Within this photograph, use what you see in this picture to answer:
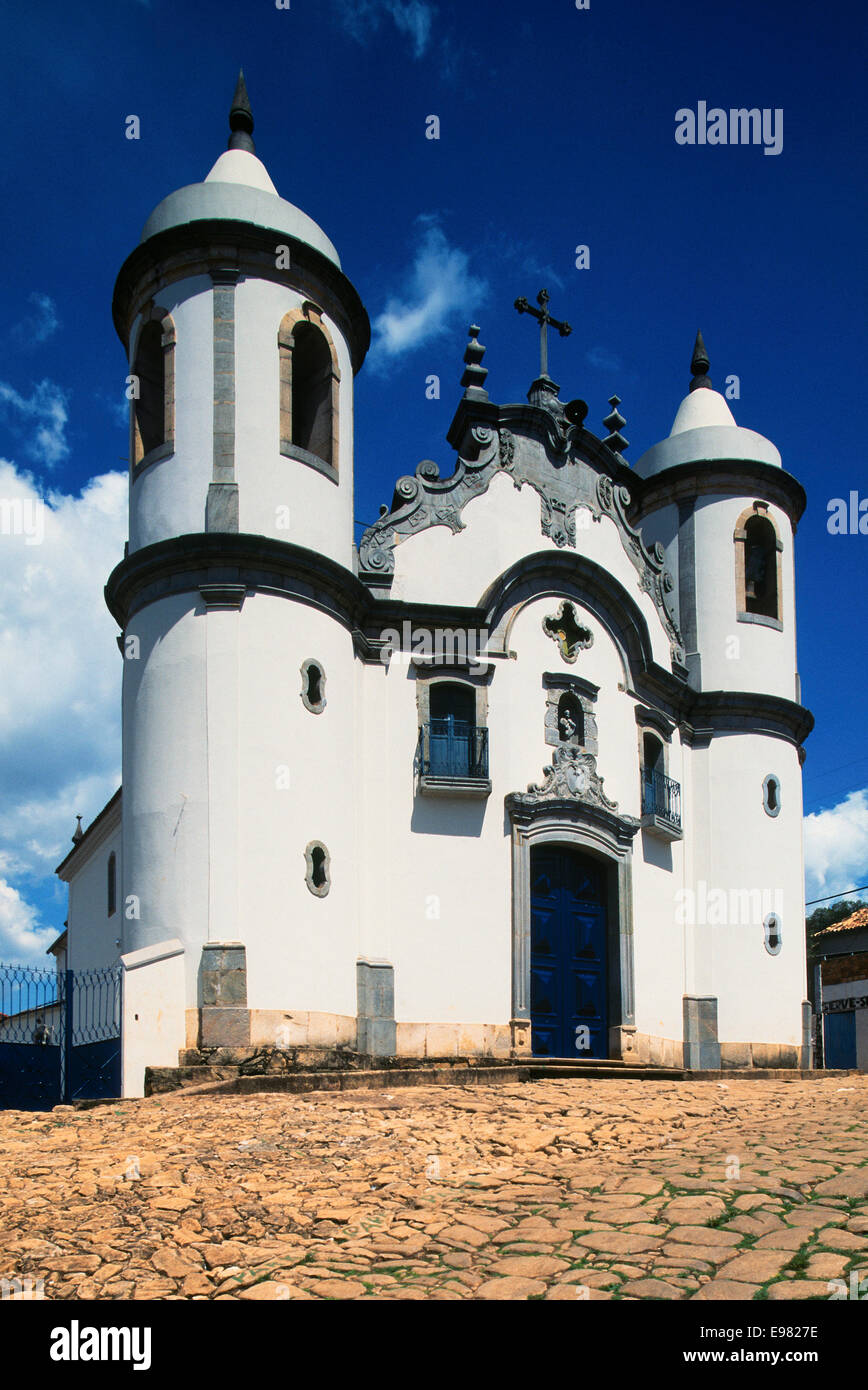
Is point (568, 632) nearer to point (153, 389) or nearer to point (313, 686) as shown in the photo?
point (313, 686)

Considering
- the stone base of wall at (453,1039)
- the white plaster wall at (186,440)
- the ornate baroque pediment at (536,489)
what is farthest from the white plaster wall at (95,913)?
the ornate baroque pediment at (536,489)

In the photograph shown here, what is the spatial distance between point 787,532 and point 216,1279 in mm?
20135

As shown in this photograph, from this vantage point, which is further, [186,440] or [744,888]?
[744,888]

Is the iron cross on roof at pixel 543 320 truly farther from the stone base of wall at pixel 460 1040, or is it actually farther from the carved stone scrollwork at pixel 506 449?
the stone base of wall at pixel 460 1040

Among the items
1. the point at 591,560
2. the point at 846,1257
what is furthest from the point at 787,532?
the point at 846,1257

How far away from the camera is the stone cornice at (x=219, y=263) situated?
1762 cm

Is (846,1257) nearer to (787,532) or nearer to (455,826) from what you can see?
(455,826)

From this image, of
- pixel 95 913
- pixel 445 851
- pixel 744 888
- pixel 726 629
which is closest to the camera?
pixel 445 851

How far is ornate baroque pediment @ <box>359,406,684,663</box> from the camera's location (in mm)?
19547

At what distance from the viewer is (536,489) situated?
68.2 ft

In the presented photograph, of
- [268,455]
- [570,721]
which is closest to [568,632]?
[570,721]

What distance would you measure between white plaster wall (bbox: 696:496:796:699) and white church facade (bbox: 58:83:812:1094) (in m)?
0.06

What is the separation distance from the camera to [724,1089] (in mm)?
15141

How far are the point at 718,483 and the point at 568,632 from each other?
5.17 m
